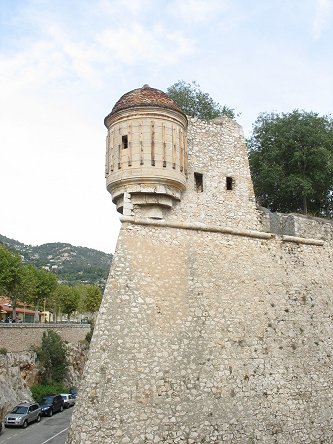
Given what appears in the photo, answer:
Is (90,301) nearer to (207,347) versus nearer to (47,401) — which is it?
(47,401)

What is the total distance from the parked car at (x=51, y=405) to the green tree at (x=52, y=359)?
5856 millimetres

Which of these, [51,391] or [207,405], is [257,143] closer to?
[207,405]

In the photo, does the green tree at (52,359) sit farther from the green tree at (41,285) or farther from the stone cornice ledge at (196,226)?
the stone cornice ledge at (196,226)

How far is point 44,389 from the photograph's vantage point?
34250 millimetres

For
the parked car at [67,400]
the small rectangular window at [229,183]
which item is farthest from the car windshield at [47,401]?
the small rectangular window at [229,183]

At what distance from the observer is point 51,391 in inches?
1358

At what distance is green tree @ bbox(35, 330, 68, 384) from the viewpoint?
37.0 meters

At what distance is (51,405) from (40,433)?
19.9ft

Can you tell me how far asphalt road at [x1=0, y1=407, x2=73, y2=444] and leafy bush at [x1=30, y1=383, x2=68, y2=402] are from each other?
526cm

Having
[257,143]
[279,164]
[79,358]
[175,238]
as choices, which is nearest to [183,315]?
[175,238]

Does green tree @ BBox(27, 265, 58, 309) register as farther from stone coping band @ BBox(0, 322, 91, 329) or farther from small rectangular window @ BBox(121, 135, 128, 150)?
small rectangular window @ BBox(121, 135, 128, 150)

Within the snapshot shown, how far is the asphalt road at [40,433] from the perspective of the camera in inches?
844

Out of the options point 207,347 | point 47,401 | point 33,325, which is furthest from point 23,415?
point 207,347

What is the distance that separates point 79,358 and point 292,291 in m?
36.6
